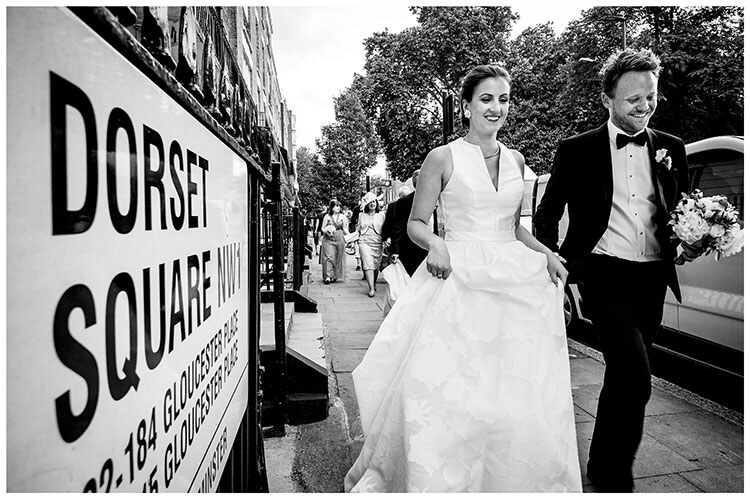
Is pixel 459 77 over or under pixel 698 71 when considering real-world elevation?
over

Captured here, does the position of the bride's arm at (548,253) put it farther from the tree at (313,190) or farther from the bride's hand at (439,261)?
the tree at (313,190)

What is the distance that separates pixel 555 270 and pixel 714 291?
2.73 m

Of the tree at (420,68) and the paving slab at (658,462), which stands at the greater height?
the tree at (420,68)

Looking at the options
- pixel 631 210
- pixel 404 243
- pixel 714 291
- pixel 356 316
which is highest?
pixel 631 210

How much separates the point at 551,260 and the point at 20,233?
2.32 metres

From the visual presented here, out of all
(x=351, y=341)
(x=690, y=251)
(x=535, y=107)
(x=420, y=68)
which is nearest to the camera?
(x=690, y=251)

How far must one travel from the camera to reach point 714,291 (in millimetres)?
4586

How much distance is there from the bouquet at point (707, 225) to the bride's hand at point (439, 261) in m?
1.07

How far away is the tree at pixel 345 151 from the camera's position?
52.5 meters

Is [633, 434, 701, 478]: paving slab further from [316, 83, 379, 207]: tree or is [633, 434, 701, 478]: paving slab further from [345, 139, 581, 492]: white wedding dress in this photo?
[316, 83, 379, 207]: tree

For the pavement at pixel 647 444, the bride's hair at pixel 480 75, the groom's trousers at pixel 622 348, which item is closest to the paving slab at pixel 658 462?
the pavement at pixel 647 444

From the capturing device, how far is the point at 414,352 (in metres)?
2.43

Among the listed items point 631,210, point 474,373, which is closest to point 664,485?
point 474,373

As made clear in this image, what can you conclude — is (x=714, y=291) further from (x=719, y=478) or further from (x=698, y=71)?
(x=698, y=71)
